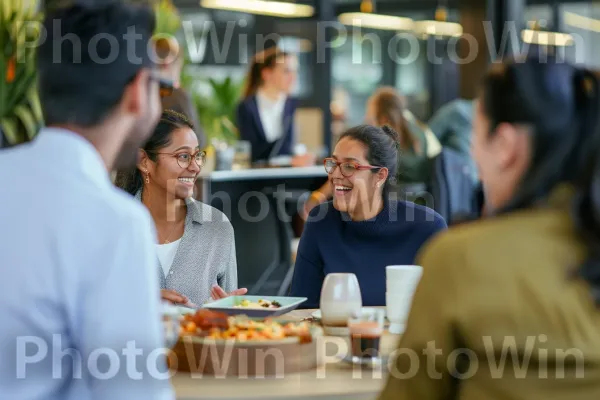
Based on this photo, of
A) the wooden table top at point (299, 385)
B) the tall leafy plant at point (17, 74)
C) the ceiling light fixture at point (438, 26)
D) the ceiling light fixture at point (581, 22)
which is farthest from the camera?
the ceiling light fixture at point (438, 26)

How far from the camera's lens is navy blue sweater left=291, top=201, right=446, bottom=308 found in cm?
303

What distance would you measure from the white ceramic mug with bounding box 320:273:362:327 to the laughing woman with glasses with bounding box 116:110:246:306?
67 centimetres

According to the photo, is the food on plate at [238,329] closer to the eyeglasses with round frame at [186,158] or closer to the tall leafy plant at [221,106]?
the eyeglasses with round frame at [186,158]

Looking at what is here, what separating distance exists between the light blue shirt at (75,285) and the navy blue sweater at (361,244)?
1.66m

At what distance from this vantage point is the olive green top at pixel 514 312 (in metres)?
1.36

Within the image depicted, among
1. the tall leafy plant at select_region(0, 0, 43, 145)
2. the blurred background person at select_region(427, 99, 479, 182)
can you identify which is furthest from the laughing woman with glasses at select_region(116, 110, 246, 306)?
the blurred background person at select_region(427, 99, 479, 182)

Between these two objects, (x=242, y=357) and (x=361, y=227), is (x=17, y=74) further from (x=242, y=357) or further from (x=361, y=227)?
(x=242, y=357)

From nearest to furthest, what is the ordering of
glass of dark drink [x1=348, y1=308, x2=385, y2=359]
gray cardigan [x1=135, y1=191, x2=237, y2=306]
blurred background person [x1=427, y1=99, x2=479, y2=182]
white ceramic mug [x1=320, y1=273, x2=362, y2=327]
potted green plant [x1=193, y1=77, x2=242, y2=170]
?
glass of dark drink [x1=348, y1=308, x2=385, y2=359] < white ceramic mug [x1=320, y1=273, x2=362, y2=327] < gray cardigan [x1=135, y1=191, x2=237, y2=306] < blurred background person [x1=427, y1=99, x2=479, y2=182] < potted green plant [x1=193, y1=77, x2=242, y2=170]

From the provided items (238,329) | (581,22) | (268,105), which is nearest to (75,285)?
(238,329)

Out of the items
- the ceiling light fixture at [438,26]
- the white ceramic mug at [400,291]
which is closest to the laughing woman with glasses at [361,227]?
the white ceramic mug at [400,291]

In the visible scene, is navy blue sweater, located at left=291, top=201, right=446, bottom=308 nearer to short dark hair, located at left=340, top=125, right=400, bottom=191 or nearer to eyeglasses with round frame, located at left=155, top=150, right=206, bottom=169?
short dark hair, located at left=340, top=125, right=400, bottom=191

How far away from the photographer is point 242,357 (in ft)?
6.11

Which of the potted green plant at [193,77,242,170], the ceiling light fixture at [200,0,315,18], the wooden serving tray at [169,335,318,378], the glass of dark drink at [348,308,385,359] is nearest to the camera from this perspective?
the wooden serving tray at [169,335,318,378]

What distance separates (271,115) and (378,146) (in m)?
4.15
